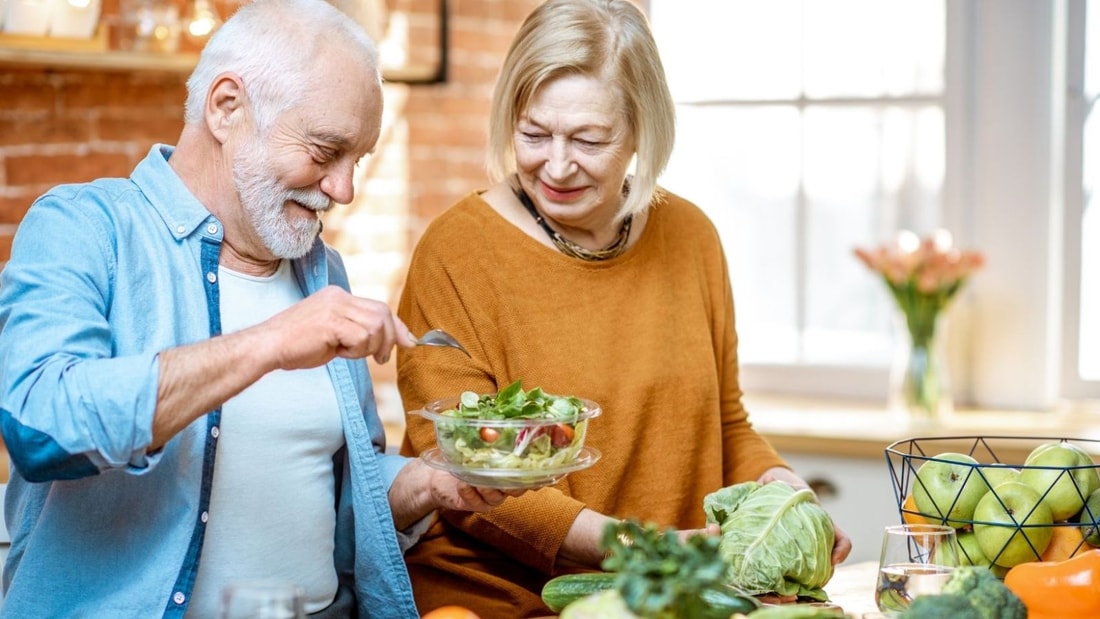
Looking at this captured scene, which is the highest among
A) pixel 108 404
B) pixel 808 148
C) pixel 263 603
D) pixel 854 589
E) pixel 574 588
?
pixel 808 148

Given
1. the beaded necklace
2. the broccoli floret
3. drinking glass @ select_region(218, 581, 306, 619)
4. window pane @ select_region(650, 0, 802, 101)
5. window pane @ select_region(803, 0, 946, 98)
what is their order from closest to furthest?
drinking glass @ select_region(218, 581, 306, 619) < the broccoli floret < the beaded necklace < window pane @ select_region(803, 0, 946, 98) < window pane @ select_region(650, 0, 802, 101)

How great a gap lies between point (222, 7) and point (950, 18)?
1.88 meters

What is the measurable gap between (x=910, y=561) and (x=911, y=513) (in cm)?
18

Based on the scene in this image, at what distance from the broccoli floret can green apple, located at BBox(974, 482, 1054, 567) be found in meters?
0.22

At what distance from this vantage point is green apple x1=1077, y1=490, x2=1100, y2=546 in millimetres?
1689

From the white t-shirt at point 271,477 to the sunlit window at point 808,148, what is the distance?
→ 2.15m

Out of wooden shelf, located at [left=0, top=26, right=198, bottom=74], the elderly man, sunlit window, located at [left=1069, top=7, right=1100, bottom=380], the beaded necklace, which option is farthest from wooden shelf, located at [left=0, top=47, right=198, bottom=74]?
sunlit window, located at [left=1069, top=7, right=1100, bottom=380]

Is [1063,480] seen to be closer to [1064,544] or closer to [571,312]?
[1064,544]

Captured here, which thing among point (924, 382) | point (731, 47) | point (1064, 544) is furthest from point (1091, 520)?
point (731, 47)

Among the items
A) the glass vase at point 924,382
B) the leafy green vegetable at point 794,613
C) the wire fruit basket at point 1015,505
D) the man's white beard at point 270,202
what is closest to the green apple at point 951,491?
the wire fruit basket at point 1015,505

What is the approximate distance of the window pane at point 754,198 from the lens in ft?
12.5

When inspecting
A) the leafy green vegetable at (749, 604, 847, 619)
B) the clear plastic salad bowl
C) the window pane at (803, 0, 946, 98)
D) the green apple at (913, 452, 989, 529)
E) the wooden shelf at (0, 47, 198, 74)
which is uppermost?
the window pane at (803, 0, 946, 98)

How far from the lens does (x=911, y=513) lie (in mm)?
1759

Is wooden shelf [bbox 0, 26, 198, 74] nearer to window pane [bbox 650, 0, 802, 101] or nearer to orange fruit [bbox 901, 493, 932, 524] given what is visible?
window pane [bbox 650, 0, 802, 101]
